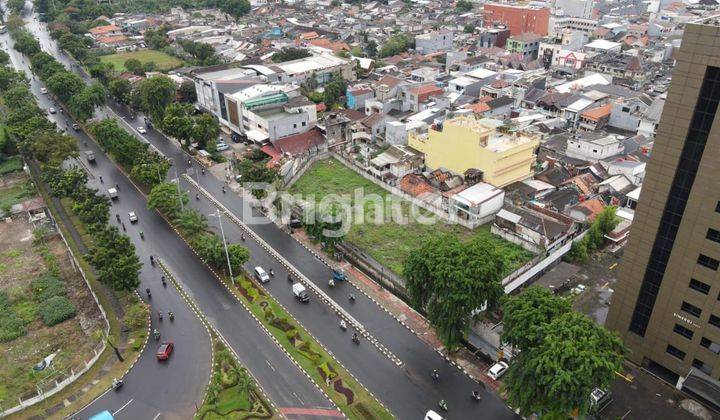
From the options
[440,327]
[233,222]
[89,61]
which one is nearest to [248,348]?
[440,327]

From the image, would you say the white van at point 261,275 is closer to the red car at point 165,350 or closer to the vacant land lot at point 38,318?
the red car at point 165,350

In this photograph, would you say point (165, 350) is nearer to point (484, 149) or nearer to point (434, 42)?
point (484, 149)

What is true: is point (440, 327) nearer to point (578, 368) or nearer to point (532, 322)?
point (532, 322)

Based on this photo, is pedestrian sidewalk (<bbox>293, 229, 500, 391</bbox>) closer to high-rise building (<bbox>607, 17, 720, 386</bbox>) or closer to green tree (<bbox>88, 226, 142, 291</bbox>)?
high-rise building (<bbox>607, 17, 720, 386</bbox>)

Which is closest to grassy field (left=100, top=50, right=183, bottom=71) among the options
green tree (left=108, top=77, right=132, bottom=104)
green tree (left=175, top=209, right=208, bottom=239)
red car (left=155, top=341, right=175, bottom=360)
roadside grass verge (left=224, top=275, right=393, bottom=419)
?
green tree (left=108, top=77, right=132, bottom=104)

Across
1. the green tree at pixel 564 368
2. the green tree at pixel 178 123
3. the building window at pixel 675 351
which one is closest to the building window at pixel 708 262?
the building window at pixel 675 351

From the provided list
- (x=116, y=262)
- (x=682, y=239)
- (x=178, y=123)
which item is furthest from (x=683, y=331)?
(x=178, y=123)
